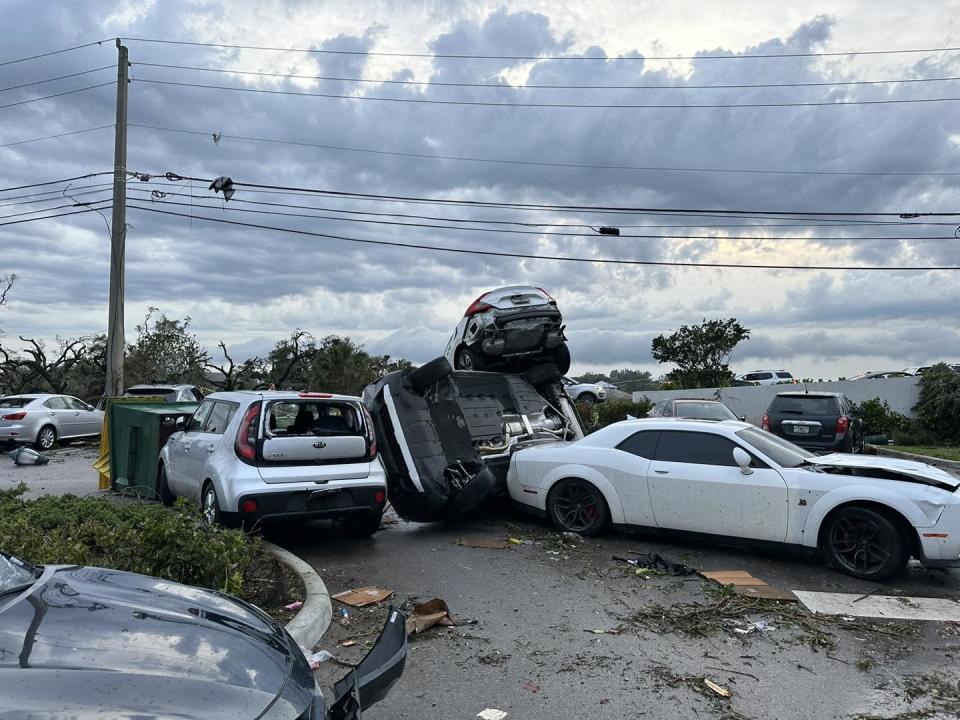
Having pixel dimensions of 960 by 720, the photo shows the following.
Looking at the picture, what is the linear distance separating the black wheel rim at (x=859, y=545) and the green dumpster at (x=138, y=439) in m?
7.68

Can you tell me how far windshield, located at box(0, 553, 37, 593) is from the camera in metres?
3.19

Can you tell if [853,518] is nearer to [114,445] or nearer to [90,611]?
[90,611]

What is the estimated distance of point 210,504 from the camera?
767 centimetres

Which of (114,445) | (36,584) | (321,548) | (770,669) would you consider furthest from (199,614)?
(114,445)

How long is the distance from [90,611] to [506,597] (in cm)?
398

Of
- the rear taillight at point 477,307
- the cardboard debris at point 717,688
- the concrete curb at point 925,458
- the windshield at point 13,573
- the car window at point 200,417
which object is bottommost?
the concrete curb at point 925,458

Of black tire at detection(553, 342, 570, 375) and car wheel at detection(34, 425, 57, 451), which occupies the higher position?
black tire at detection(553, 342, 570, 375)

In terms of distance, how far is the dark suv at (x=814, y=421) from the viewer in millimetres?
14758

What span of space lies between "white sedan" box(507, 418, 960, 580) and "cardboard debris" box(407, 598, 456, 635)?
2.96 m

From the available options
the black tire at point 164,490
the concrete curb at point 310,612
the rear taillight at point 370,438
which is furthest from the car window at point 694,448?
the black tire at point 164,490

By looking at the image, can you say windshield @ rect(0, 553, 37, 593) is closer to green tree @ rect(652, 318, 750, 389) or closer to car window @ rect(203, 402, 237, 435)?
car window @ rect(203, 402, 237, 435)

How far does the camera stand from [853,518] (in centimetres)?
693

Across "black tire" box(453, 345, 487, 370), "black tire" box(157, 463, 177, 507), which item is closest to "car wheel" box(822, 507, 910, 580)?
"black tire" box(453, 345, 487, 370)

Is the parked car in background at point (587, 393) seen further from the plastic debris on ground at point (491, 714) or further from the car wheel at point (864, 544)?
the plastic debris on ground at point (491, 714)
